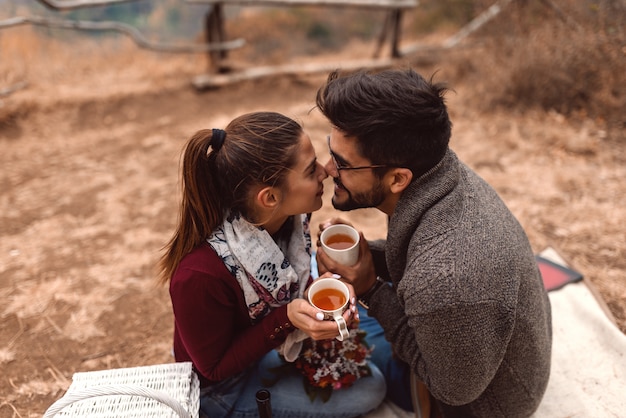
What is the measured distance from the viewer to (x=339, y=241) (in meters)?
2.26

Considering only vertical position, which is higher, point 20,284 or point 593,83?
point 593,83

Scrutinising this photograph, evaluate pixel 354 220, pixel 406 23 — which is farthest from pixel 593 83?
pixel 406 23

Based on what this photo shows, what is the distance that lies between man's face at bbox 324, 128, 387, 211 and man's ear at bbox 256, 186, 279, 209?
291mm

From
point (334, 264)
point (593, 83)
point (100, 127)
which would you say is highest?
point (334, 264)

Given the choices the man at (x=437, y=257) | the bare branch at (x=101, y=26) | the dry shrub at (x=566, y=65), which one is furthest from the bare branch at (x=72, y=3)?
the man at (x=437, y=257)

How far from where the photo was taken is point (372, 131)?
1.91 meters

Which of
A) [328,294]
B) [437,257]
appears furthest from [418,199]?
[328,294]

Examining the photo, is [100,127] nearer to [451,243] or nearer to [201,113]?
[201,113]

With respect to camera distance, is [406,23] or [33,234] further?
[406,23]

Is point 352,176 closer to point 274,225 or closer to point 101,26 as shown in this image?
point 274,225

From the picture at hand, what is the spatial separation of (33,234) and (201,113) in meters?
3.06

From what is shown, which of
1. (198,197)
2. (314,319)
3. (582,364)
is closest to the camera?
(314,319)

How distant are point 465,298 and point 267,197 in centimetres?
86

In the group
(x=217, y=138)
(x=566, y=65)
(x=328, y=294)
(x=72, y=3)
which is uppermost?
(x=217, y=138)
